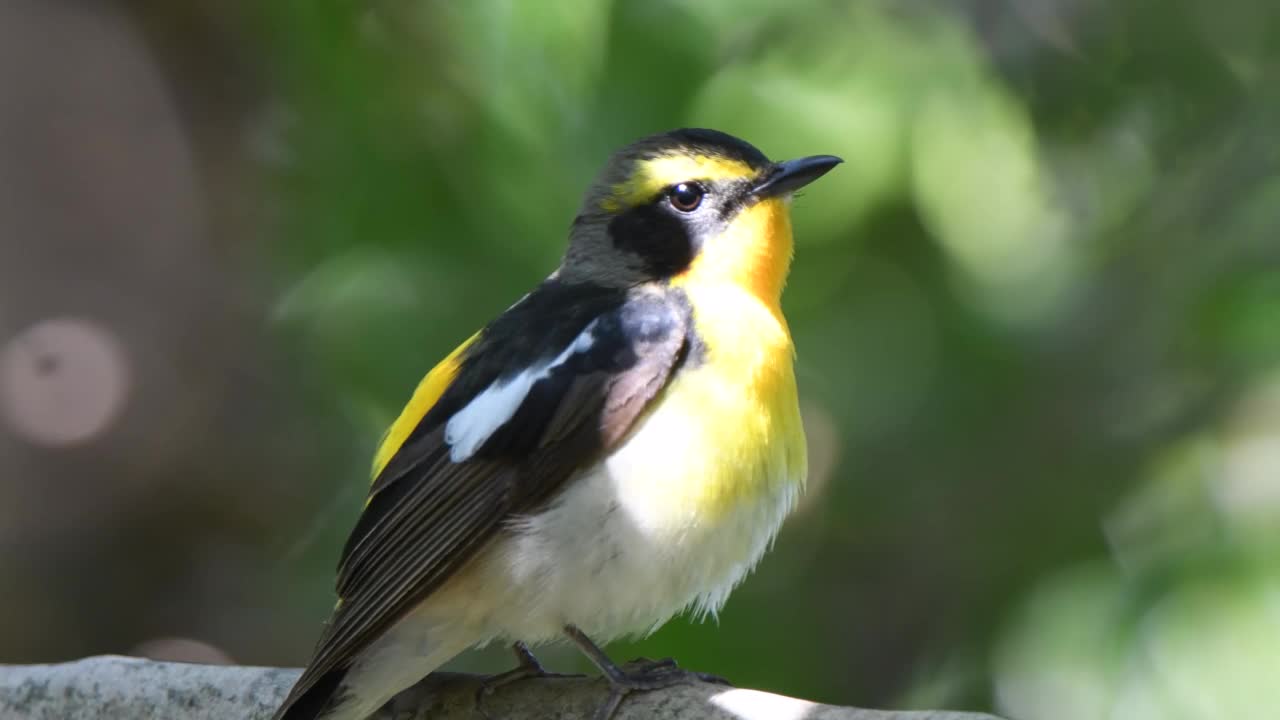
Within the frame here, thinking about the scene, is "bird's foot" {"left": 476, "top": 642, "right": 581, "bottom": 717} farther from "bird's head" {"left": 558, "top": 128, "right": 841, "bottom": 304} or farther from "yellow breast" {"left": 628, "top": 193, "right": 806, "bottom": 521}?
"bird's head" {"left": 558, "top": 128, "right": 841, "bottom": 304}

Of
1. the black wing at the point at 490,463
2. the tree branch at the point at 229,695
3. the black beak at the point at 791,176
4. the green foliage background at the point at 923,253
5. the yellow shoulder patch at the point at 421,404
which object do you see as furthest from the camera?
the green foliage background at the point at 923,253

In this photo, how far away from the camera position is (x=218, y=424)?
554 centimetres

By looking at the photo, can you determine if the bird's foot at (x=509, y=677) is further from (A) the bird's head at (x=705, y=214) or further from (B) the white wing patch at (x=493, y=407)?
(A) the bird's head at (x=705, y=214)

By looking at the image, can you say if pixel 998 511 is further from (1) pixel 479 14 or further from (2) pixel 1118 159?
(1) pixel 479 14

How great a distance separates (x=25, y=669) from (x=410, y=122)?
1.89m

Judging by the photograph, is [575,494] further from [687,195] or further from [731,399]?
[687,195]

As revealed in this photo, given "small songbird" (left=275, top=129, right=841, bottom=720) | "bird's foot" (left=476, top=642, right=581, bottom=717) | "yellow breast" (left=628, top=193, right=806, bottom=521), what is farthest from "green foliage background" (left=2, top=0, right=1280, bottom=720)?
"small songbird" (left=275, top=129, right=841, bottom=720)

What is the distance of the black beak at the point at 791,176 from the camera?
11.4 ft

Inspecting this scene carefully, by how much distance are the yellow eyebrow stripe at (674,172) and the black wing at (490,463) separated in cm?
39

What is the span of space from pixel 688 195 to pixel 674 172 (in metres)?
0.07

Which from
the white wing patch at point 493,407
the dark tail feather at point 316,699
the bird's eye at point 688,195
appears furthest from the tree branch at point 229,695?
the bird's eye at point 688,195

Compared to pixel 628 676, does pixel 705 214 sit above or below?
above

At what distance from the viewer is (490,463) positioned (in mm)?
3096

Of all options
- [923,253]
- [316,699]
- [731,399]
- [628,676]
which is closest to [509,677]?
[628,676]
